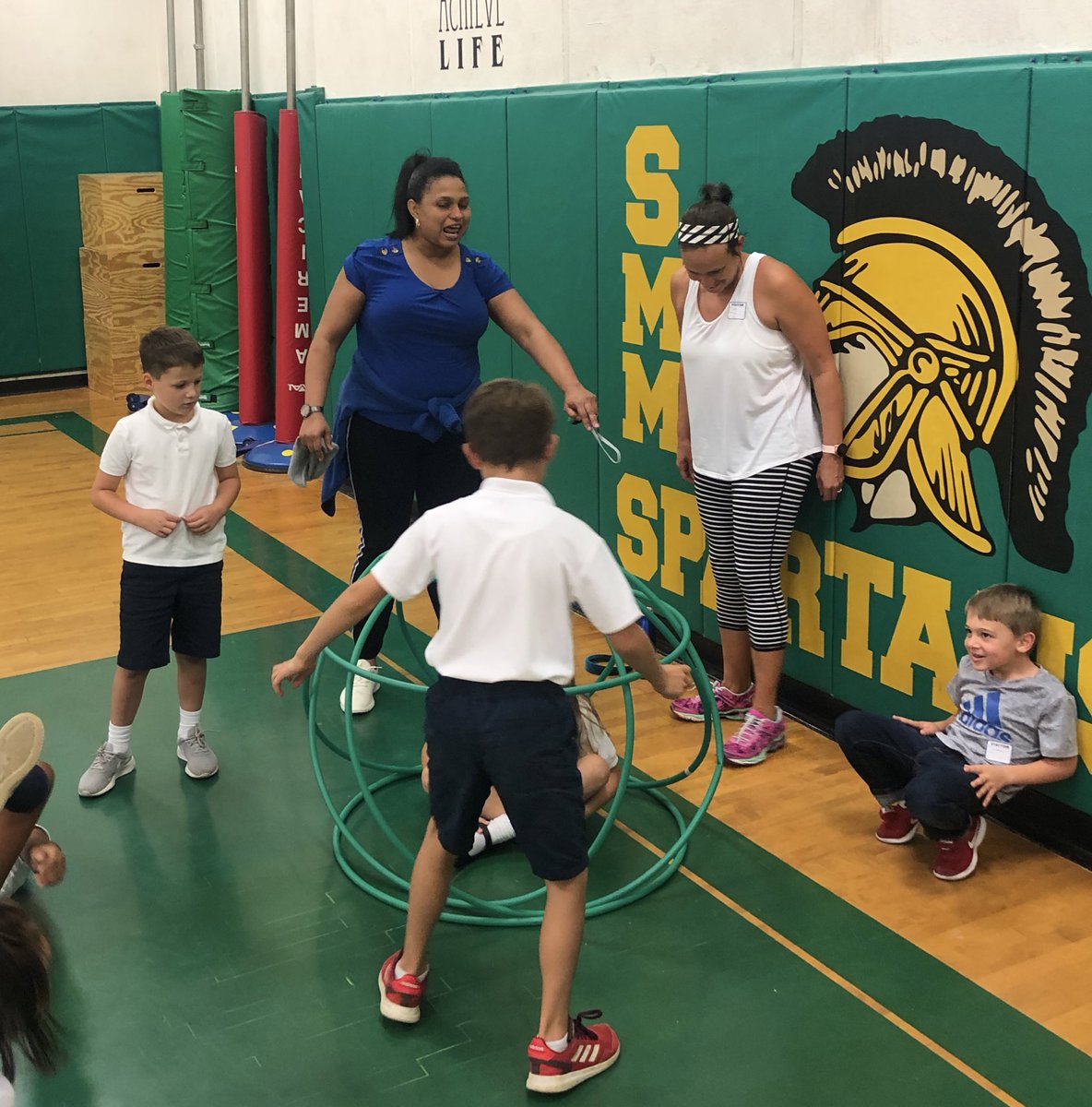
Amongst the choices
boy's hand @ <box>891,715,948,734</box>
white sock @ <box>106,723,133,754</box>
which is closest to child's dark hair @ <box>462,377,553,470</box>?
boy's hand @ <box>891,715,948,734</box>

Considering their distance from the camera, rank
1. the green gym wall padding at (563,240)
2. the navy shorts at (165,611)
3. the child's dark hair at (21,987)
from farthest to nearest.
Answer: the green gym wall padding at (563,240)
the navy shorts at (165,611)
the child's dark hair at (21,987)

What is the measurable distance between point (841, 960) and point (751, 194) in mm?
2580

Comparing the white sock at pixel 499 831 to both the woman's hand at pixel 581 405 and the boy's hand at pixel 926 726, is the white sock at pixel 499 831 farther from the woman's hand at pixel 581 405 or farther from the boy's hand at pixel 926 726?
the woman's hand at pixel 581 405

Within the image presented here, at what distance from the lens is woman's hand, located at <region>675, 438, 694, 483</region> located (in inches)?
197

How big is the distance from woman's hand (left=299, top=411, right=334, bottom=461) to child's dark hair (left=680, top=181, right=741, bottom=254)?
1337mm

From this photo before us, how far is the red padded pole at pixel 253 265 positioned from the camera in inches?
367

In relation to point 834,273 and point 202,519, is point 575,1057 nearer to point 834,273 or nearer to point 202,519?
point 202,519

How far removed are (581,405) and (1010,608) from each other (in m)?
1.47

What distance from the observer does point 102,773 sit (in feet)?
14.6

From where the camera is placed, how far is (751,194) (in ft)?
15.7

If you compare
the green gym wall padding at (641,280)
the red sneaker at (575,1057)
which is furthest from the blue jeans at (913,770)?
the green gym wall padding at (641,280)

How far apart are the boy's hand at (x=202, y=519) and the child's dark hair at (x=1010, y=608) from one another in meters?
2.23

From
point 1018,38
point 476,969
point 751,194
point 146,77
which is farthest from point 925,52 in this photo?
point 146,77

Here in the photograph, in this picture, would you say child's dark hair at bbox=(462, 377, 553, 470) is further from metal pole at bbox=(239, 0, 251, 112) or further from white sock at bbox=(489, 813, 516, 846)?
metal pole at bbox=(239, 0, 251, 112)
